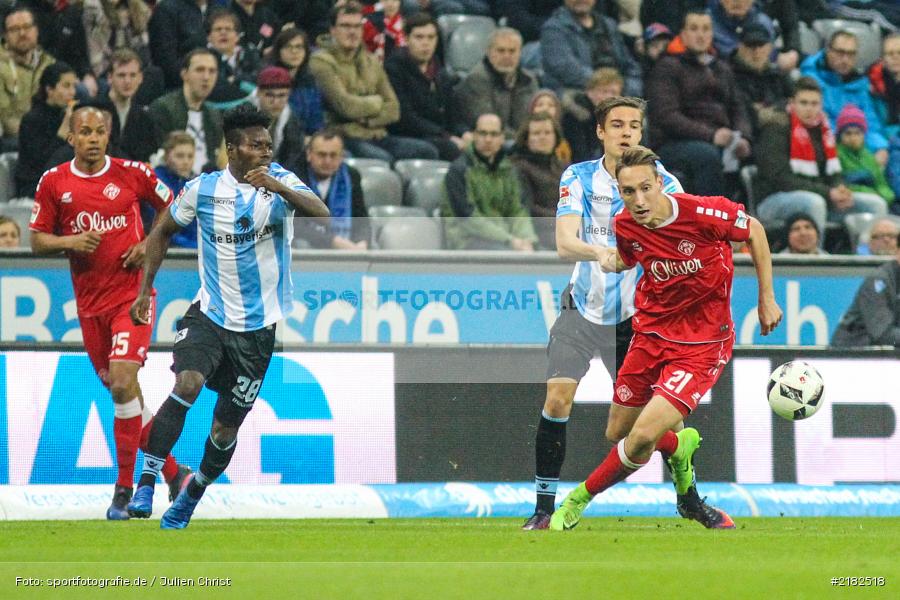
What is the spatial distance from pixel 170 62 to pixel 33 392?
3978mm

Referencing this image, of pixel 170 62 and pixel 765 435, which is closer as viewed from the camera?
pixel 765 435

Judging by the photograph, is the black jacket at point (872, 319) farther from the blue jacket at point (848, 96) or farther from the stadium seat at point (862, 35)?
the stadium seat at point (862, 35)

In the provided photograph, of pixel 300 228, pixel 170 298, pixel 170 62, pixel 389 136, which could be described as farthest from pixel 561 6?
pixel 170 298

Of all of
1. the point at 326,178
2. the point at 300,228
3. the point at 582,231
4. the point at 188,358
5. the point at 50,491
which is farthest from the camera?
the point at 326,178

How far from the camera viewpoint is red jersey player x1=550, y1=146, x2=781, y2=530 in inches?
305

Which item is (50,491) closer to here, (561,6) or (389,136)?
(389,136)

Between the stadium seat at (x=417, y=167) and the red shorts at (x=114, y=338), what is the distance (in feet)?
11.9

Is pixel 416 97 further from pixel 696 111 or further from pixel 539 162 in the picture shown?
pixel 696 111

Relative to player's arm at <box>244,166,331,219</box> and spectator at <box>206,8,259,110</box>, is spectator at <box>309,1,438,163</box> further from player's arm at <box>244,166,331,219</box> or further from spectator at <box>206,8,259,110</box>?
player's arm at <box>244,166,331,219</box>

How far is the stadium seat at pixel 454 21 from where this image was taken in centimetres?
1502

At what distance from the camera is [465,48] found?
588 inches

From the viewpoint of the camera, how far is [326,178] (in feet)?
38.9

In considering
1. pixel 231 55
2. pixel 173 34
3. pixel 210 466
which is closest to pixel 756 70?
pixel 231 55

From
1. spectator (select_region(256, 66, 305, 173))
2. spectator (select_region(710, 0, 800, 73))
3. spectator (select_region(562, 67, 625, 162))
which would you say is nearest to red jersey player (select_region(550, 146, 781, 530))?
spectator (select_region(256, 66, 305, 173))
